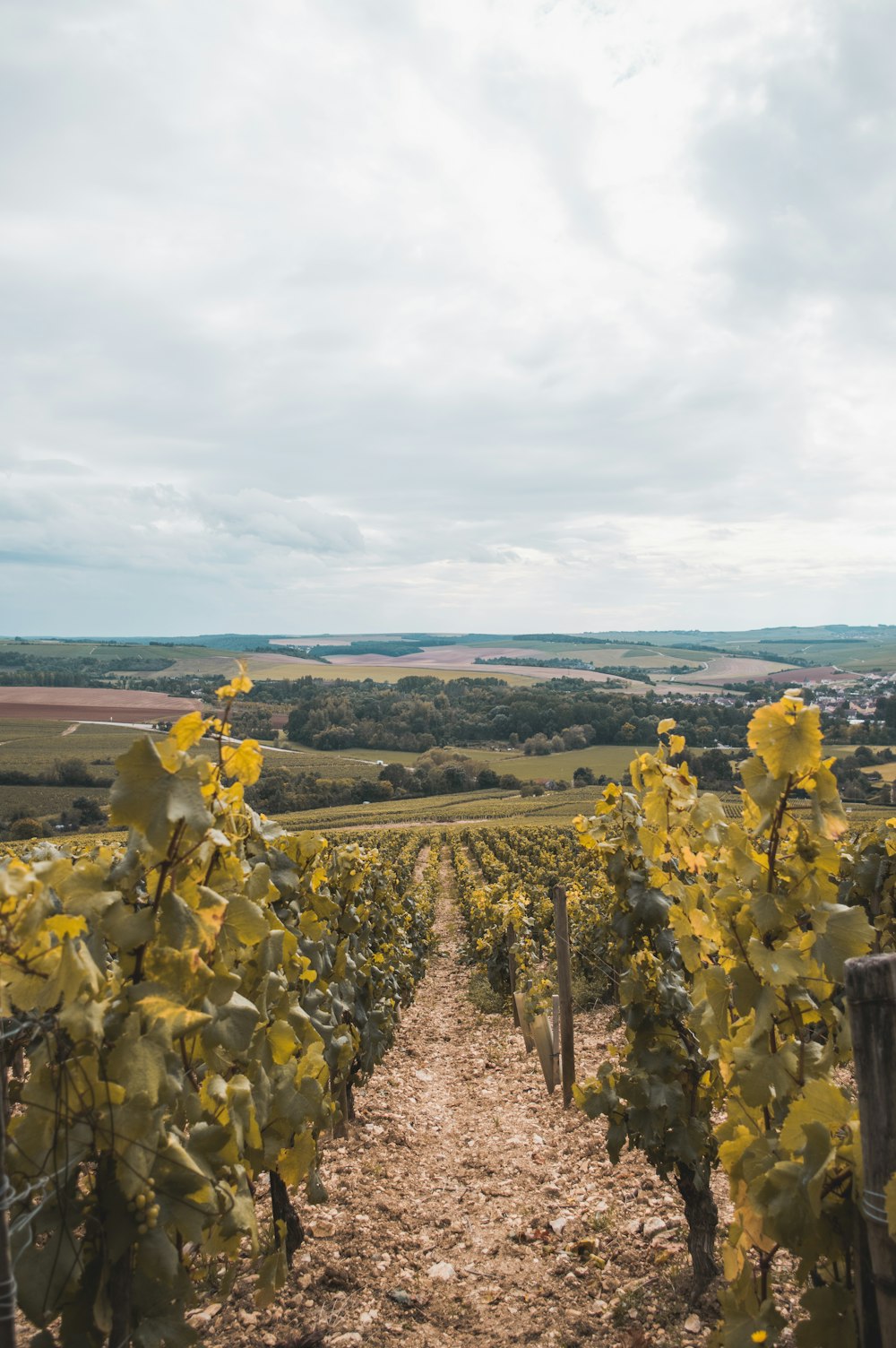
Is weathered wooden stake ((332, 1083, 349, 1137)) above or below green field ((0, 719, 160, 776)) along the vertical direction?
above

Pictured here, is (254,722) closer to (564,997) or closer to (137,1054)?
(564,997)

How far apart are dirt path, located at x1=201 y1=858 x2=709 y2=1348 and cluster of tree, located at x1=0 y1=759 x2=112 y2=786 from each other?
60.6 metres

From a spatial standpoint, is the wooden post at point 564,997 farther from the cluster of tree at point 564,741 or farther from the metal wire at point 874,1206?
the cluster of tree at point 564,741

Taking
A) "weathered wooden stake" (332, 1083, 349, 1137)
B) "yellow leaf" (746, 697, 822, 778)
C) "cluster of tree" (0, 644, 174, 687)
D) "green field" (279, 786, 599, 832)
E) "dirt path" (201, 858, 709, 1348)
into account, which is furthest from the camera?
"cluster of tree" (0, 644, 174, 687)

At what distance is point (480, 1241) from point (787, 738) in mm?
4082

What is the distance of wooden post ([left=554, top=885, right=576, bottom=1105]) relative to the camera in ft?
23.1

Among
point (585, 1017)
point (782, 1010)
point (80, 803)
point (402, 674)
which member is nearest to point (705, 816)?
point (782, 1010)

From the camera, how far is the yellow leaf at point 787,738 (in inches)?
99.0

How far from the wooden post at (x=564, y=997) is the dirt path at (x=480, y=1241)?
32cm

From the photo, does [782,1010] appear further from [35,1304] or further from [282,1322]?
[282,1322]

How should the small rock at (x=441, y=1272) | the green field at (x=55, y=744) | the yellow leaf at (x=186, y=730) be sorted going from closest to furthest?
the yellow leaf at (x=186, y=730) < the small rock at (x=441, y=1272) < the green field at (x=55, y=744)

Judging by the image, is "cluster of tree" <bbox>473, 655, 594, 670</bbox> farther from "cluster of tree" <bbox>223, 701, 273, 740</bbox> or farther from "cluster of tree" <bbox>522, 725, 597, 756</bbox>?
"cluster of tree" <bbox>223, 701, 273, 740</bbox>

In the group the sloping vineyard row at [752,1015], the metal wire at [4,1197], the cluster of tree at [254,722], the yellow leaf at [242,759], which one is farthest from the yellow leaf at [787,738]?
the cluster of tree at [254,722]

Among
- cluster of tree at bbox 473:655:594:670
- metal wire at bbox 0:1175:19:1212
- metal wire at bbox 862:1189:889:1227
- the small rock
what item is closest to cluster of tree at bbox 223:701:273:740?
cluster of tree at bbox 473:655:594:670
